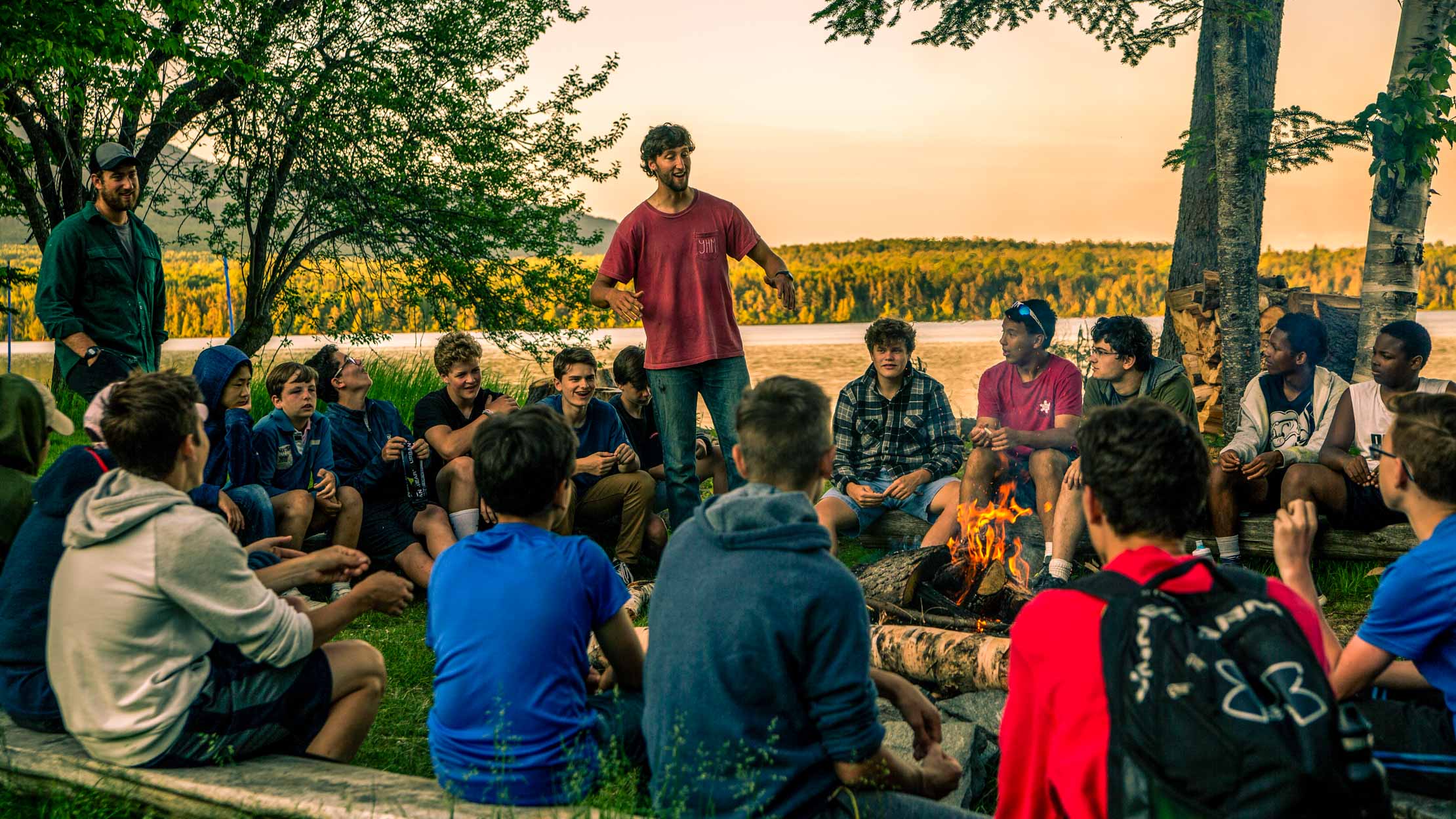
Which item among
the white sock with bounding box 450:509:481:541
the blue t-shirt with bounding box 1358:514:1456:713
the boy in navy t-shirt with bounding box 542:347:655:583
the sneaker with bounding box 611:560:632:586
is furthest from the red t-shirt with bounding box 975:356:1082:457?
the blue t-shirt with bounding box 1358:514:1456:713

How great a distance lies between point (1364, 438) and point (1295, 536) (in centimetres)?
326

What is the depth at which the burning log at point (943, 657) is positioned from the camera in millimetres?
4113

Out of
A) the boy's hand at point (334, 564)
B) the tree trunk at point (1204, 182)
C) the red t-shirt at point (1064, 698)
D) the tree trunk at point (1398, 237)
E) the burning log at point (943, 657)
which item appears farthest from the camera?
the tree trunk at point (1204, 182)

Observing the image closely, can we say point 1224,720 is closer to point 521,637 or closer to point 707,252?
point 521,637

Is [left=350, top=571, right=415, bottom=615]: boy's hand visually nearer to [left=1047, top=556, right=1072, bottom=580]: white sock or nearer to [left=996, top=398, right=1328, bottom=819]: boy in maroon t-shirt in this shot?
[left=996, top=398, right=1328, bottom=819]: boy in maroon t-shirt

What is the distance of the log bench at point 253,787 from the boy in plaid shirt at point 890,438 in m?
3.52

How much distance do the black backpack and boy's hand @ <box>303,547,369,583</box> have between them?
2276 mm

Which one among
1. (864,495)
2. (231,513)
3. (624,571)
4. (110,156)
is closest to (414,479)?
(231,513)

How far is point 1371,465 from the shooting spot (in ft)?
18.1

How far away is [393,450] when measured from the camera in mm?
5988

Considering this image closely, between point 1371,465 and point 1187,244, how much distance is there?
5.92m

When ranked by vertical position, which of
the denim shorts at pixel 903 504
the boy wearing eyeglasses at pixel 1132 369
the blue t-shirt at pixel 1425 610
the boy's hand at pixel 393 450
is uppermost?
the boy wearing eyeglasses at pixel 1132 369

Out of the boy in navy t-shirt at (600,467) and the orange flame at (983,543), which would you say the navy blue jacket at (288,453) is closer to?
the boy in navy t-shirt at (600,467)

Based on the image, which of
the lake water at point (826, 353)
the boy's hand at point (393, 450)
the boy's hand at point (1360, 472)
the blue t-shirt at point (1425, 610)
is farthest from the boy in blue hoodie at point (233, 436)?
the lake water at point (826, 353)
